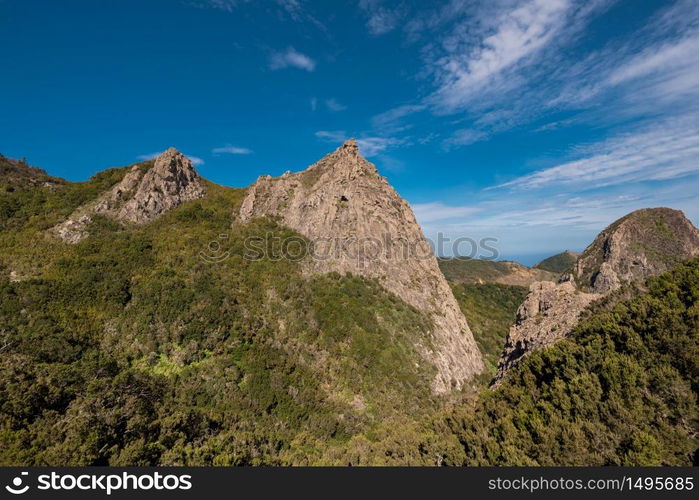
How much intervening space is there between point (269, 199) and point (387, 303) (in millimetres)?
32230

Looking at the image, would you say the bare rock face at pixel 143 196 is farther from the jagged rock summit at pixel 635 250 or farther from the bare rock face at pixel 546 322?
the jagged rock summit at pixel 635 250

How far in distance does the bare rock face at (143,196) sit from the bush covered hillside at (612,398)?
53328 millimetres

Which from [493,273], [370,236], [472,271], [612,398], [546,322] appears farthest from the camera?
[472,271]

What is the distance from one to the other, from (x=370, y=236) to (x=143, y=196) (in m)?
39.6

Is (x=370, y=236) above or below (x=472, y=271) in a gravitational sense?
above

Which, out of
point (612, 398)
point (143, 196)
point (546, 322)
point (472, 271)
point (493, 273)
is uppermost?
point (143, 196)

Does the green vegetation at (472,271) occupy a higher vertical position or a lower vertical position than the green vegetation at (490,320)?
higher

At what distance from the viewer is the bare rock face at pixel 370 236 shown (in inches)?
1688

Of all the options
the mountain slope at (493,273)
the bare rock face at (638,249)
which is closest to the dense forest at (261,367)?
the bare rock face at (638,249)

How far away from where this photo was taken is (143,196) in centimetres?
4959

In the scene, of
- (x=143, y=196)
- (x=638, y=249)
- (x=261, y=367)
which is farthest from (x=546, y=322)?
(x=638, y=249)

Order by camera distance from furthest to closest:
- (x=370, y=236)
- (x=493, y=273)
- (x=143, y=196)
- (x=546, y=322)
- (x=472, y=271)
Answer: (x=472, y=271) < (x=493, y=273) < (x=143, y=196) < (x=370, y=236) < (x=546, y=322)

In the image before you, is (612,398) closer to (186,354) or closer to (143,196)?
(186,354)

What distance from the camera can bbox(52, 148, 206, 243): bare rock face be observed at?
4328 centimetres
